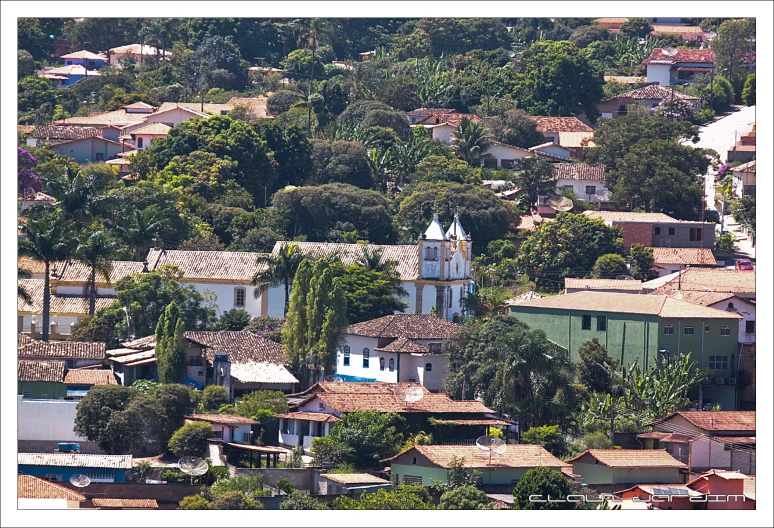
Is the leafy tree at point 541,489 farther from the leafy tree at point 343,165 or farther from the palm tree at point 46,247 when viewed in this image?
the leafy tree at point 343,165

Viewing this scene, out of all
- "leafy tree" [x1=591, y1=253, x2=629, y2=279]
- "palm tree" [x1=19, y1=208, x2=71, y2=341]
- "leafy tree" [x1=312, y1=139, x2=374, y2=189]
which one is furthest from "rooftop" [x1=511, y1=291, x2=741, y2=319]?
"leafy tree" [x1=312, y1=139, x2=374, y2=189]

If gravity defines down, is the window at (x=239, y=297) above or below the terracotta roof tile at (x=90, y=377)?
above

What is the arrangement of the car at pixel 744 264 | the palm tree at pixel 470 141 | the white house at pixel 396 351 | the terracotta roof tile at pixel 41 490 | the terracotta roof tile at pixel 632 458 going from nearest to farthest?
the terracotta roof tile at pixel 41 490 < the terracotta roof tile at pixel 632 458 < the white house at pixel 396 351 < the car at pixel 744 264 < the palm tree at pixel 470 141

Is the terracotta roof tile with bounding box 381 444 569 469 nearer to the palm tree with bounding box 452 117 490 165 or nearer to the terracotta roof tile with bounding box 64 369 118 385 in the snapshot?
the terracotta roof tile with bounding box 64 369 118 385

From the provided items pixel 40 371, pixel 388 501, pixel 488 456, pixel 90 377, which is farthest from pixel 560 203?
pixel 388 501

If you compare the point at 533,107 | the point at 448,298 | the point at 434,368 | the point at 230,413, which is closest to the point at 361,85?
the point at 533,107

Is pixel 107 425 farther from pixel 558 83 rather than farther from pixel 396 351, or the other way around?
pixel 558 83

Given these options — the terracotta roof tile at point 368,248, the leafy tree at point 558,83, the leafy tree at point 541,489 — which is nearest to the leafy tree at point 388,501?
the leafy tree at point 541,489
